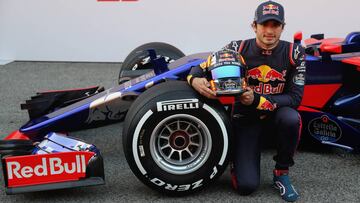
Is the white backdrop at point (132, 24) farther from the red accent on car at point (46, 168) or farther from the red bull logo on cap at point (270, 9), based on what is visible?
the red accent on car at point (46, 168)

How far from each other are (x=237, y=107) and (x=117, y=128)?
155 centimetres

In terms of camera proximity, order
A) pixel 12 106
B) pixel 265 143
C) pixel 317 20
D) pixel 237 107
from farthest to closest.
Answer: pixel 317 20 → pixel 12 106 → pixel 265 143 → pixel 237 107

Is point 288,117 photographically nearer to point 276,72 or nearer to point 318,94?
point 276,72

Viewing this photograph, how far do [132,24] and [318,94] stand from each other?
3.73m

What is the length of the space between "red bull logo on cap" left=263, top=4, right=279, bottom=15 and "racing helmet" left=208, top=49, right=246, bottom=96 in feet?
1.05

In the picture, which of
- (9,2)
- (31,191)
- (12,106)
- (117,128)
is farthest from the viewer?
(9,2)

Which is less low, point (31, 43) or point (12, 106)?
point (31, 43)

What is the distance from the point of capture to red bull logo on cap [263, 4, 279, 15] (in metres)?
2.73

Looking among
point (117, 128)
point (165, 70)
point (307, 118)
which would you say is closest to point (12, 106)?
point (117, 128)

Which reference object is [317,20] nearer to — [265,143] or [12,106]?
[265,143]

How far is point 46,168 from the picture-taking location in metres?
2.69

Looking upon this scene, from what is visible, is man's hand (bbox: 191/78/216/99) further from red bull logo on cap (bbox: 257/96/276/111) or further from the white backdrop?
the white backdrop

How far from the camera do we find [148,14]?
6.41m

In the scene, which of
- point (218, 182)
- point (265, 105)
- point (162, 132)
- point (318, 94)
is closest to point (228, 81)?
point (265, 105)
